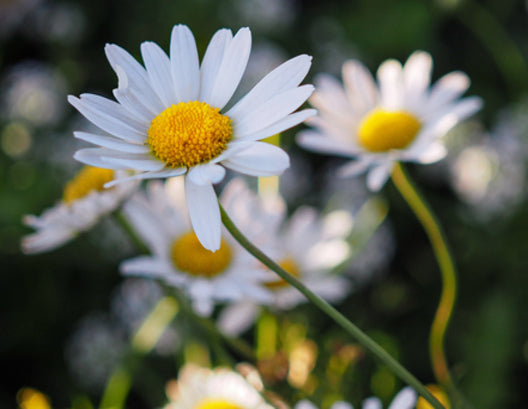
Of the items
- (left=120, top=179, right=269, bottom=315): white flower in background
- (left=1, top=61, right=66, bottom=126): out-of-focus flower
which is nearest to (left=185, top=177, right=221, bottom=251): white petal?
(left=120, top=179, right=269, bottom=315): white flower in background

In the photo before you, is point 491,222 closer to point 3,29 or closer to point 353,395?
point 353,395

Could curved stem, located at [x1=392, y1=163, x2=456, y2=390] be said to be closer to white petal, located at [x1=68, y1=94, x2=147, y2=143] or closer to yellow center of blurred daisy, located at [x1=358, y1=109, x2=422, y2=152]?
yellow center of blurred daisy, located at [x1=358, y1=109, x2=422, y2=152]

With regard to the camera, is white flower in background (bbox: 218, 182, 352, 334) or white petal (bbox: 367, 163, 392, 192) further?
white flower in background (bbox: 218, 182, 352, 334)

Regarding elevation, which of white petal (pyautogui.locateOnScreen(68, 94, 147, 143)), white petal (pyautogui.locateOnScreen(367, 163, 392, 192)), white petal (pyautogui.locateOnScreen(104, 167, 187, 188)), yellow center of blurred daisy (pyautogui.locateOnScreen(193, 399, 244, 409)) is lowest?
yellow center of blurred daisy (pyautogui.locateOnScreen(193, 399, 244, 409))

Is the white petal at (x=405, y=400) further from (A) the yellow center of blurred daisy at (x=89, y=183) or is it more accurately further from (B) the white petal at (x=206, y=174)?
(A) the yellow center of blurred daisy at (x=89, y=183)

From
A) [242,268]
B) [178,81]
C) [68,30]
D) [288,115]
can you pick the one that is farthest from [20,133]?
[288,115]

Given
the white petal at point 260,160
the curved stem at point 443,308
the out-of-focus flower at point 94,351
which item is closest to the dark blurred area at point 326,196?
the out-of-focus flower at point 94,351

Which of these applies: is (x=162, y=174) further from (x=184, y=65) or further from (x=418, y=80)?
(x=418, y=80)
